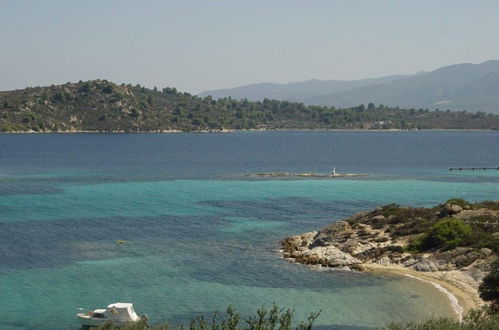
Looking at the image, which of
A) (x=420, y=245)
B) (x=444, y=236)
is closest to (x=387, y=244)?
(x=420, y=245)

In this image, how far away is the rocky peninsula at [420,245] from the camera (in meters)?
62.9

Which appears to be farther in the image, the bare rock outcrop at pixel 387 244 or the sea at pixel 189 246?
the bare rock outcrop at pixel 387 244

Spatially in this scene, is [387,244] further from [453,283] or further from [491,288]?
[491,288]

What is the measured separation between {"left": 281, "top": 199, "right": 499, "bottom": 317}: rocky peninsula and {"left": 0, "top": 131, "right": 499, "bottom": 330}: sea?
7.70 ft

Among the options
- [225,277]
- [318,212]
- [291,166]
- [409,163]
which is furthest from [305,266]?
[409,163]

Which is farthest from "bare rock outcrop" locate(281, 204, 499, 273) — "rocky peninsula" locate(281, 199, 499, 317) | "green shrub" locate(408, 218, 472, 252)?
"green shrub" locate(408, 218, 472, 252)

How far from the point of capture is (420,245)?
71.3 meters

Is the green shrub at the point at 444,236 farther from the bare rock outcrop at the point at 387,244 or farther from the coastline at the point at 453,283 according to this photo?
the coastline at the point at 453,283

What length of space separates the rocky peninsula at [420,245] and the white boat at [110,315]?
2418cm

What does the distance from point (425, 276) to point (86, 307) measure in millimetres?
30942

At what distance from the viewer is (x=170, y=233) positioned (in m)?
82.3

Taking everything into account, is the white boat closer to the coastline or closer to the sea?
the sea

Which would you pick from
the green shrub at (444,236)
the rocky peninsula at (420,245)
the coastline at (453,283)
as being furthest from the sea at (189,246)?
the green shrub at (444,236)

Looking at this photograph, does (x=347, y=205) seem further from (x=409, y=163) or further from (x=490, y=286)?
(x=409, y=163)
